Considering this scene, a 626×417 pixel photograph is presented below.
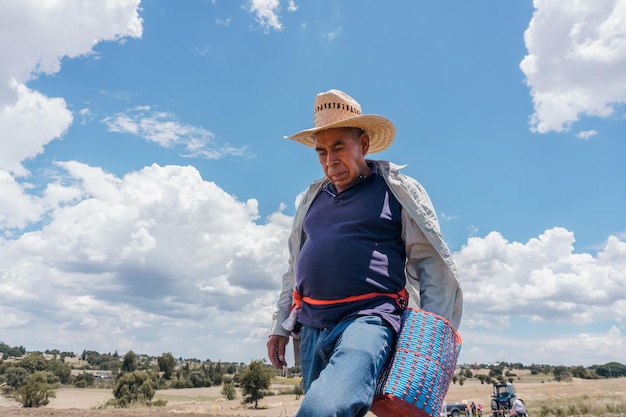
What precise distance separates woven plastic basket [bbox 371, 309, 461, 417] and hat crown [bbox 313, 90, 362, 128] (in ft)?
3.76

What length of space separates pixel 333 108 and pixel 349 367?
1481 millimetres

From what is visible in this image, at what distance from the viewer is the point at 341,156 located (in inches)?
105

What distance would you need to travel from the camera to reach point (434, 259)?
8.05ft

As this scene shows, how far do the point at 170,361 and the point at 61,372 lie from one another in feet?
64.5

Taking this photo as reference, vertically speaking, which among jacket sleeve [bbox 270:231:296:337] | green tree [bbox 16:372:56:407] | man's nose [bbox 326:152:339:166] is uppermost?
man's nose [bbox 326:152:339:166]

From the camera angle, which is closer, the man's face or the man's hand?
the man's face

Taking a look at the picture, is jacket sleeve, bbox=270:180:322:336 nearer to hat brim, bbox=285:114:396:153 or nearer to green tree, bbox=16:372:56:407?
hat brim, bbox=285:114:396:153

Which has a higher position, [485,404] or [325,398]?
[325,398]

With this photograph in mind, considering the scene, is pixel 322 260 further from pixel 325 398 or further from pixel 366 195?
pixel 325 398

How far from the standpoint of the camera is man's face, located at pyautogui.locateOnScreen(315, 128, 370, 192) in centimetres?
265

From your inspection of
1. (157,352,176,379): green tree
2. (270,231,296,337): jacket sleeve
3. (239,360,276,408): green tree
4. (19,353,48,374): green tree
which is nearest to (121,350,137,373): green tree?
(157,352,176,379): green tree

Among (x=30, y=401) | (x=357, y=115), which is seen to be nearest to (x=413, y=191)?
(x=357, y=115)

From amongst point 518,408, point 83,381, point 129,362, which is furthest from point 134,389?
point 129,362

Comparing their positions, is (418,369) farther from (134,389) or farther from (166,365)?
(166,365)
